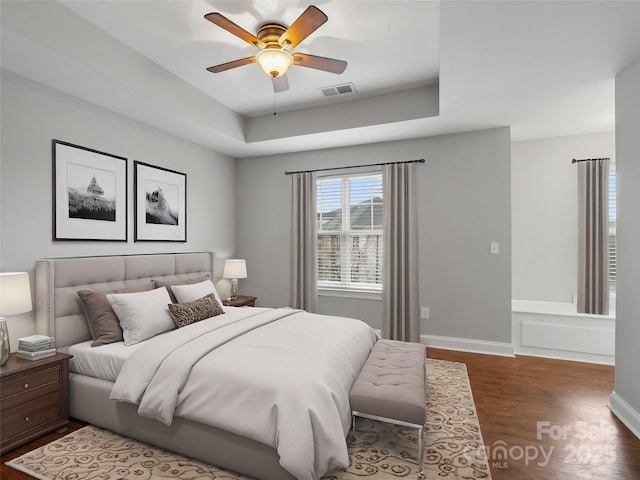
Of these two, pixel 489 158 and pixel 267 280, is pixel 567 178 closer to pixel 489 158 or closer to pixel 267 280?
pixel 489 158

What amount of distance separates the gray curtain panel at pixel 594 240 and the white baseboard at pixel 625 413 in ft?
5.53

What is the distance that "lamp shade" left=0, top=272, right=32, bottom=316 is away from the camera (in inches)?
88.0

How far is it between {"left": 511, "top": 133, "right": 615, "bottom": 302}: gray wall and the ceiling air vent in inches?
99.2

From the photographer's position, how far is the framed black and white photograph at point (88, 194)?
289cm

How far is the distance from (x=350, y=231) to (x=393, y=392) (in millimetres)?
2912

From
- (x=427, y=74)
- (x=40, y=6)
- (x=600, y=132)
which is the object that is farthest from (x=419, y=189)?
(x=40, y=6)

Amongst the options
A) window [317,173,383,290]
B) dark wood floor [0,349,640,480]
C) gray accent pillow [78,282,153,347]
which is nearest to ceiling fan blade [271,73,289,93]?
window [317,173,383,290]

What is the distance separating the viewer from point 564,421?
2.49 meters

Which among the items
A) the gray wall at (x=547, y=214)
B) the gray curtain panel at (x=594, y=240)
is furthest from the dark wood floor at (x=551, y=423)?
the gray wall at (x=547, y=214)

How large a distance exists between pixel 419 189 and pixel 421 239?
2.04ft

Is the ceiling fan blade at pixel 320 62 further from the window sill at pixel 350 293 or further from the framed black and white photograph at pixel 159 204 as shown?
the window sill at pixel 350 293

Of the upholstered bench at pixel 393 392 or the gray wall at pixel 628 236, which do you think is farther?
the gray wall at pixel 628 236

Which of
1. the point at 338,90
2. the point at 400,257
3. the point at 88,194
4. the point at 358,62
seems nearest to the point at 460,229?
the point at 400,257

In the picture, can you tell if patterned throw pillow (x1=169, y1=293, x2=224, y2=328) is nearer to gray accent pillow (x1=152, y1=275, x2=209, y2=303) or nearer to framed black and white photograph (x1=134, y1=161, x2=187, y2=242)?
gray accent pillow (x1=152, y1=275, x2=209, y2=303)
